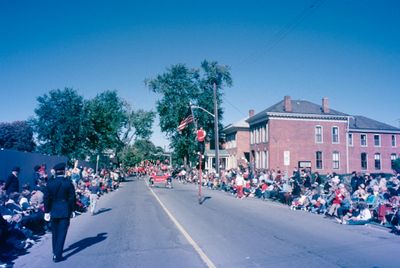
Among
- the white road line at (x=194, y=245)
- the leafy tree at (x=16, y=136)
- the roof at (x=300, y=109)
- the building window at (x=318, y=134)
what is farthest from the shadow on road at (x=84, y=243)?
the leafy tree at (x=16, y=136)

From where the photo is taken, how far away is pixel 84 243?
9.44m

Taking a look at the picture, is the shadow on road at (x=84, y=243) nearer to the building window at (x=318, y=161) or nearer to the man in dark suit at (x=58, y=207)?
the man in dark suit at (x=58, y=207)

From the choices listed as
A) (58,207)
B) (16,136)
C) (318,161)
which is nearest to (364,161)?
(318,161)

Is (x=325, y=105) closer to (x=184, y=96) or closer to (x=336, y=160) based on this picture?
(x=336, y=160)

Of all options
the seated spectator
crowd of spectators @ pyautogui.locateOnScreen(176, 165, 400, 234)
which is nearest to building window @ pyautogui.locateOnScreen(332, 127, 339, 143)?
crowd of spectators @ pyautogui.locateOnScreen(176, 165, 400, 234)

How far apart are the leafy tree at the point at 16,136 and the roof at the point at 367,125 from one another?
63292mm

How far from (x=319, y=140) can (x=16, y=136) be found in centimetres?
6358

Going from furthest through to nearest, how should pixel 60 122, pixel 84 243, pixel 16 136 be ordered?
pixel 16 136, pixel 60 122, pixel 84 243

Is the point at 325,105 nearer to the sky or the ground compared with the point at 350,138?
nearer to the sky

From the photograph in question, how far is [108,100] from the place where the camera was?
2768 inches

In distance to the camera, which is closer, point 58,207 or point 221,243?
point 58,207

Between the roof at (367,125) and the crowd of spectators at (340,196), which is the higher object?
the roof at (367,125)

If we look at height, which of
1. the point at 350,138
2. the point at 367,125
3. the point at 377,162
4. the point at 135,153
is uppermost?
the point at 367,125

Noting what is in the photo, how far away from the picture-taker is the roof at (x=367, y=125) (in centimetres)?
4872
